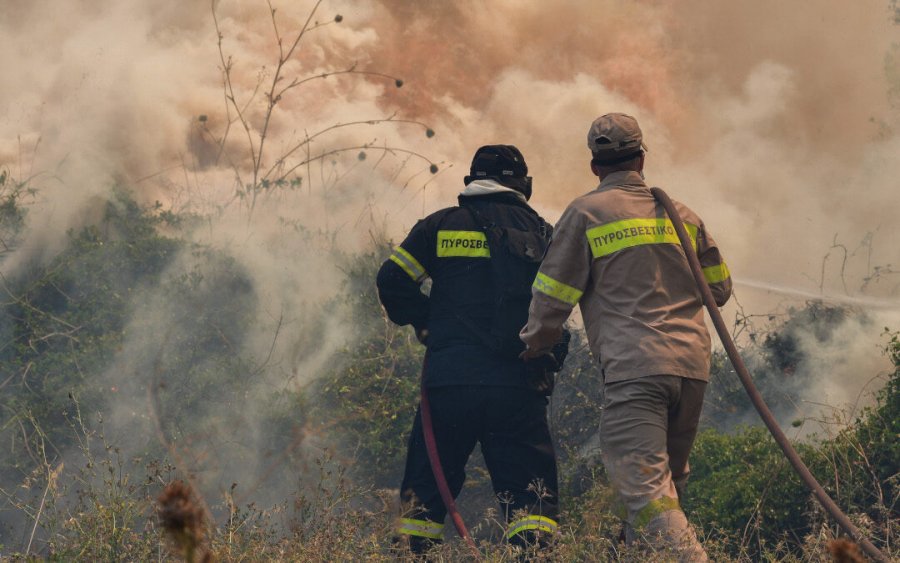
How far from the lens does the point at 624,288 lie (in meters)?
3.99

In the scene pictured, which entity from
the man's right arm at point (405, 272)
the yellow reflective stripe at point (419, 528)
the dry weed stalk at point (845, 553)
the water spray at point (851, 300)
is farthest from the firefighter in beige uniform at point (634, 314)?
the water spray at point (851, 300)

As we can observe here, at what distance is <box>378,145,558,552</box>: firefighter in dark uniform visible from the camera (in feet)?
14.9

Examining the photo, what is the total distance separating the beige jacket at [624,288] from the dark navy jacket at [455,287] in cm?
49

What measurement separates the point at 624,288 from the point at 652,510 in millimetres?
848

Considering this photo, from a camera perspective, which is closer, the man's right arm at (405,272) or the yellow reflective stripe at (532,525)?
the yellow reflective stripe at (532,525)

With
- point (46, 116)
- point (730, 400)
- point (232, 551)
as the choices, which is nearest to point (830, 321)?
point (730, 400)

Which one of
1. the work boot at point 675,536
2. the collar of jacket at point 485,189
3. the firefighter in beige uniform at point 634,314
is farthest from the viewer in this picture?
the collar of jacket at point 485,189

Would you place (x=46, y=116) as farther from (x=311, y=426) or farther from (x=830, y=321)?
(x=830, y=321)

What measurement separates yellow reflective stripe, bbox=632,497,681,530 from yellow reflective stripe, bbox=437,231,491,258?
4.91 feet

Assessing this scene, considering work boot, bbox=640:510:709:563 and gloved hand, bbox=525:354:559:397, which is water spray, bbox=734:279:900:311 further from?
work boot, bbox=640:510:709:563

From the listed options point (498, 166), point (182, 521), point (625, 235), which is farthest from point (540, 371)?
point (182, 521)

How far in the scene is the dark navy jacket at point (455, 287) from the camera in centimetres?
461

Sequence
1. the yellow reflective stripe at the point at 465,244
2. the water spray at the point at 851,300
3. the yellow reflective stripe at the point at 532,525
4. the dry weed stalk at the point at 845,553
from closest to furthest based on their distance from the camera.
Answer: the dry weed stalk at the point at 845,553, the yellow reflective stripe at the point at 532,525, the yellow reflective stripe at the point at 465,244, the water spray at the point at 851,300

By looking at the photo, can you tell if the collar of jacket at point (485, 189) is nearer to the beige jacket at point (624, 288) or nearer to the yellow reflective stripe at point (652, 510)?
the beige jacket at point (624, 288)
